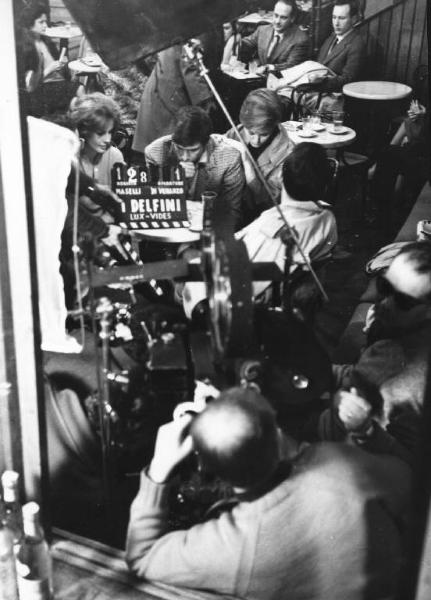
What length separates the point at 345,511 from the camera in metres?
2.21

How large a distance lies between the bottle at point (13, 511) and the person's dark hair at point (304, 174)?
128cm

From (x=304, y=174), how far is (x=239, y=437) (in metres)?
0.75

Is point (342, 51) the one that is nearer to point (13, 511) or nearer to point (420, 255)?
point (420, 255)

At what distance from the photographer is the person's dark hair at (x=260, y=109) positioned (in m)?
2.18

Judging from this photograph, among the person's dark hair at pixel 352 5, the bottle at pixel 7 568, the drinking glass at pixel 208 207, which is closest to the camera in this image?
the person's dark hair at pixel 352 5

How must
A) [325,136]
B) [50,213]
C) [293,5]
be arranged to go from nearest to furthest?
1. [293,5]
2. [325,136]
3. [50,213]

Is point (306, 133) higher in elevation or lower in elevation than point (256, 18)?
lower

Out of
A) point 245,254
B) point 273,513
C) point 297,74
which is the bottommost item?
point 273,513

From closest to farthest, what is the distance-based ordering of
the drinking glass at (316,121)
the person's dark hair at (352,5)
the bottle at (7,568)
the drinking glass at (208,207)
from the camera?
the person's dark hair at (352,5) < the drinking glass at (316,121) < the drinking glass at (208,207) < the bottle at (7,568)

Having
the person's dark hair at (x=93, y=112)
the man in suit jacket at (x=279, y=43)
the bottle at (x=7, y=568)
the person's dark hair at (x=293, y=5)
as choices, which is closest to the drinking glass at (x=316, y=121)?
the man in suit jacket at (x=279, y=43)

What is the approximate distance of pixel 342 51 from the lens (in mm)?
2092

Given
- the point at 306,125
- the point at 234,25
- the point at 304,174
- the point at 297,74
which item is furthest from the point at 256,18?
the point at 304,174

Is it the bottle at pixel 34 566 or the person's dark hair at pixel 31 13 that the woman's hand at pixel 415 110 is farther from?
the bottle at pixel 34 566

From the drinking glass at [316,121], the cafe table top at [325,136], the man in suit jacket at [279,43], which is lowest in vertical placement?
the cafe table top at [325,136]
